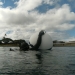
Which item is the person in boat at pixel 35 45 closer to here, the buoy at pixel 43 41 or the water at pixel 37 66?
the buoy at pixel 43 41

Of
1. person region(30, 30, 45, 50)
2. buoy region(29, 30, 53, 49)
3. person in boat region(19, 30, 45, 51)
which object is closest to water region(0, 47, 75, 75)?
person region(30, 30, 45, 50)

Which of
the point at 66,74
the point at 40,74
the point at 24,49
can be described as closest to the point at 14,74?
the point at 40,74

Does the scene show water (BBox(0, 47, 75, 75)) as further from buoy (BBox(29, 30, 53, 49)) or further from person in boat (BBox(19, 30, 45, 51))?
buoy (BBox(29, 30, 53, 49))

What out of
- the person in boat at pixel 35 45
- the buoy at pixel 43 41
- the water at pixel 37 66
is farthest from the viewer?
the buoy at pixel 43 41

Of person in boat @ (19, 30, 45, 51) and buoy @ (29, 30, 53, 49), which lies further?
buoy @ (29, 30, 53, 49)

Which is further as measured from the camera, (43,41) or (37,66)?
(43,41)

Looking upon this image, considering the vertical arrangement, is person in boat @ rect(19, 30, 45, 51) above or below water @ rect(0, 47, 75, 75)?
above

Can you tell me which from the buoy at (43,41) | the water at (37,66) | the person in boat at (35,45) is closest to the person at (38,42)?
the person in boat at (35,45)

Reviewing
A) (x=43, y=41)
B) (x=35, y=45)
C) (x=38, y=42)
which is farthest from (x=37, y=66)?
(x=35, y=45)

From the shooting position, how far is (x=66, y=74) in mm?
21156

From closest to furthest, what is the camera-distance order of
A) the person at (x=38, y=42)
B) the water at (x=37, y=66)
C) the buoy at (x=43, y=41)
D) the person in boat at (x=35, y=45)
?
Result: the water at (x=37, y=66)
the person at (x=38, y=42)
the person in boat at (x=35, y=45)
the buoy at (x=43, y=41)

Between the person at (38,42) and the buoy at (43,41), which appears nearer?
the person at (38,42)

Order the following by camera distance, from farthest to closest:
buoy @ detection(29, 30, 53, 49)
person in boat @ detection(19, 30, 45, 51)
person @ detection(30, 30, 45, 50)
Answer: buoy @ detection(29, 30, 53, 49) < person in boat @ detection(19, 30, 45, 51) < person @ detection(30, 30, 45, 50)

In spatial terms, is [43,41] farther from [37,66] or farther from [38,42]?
[37,66]
